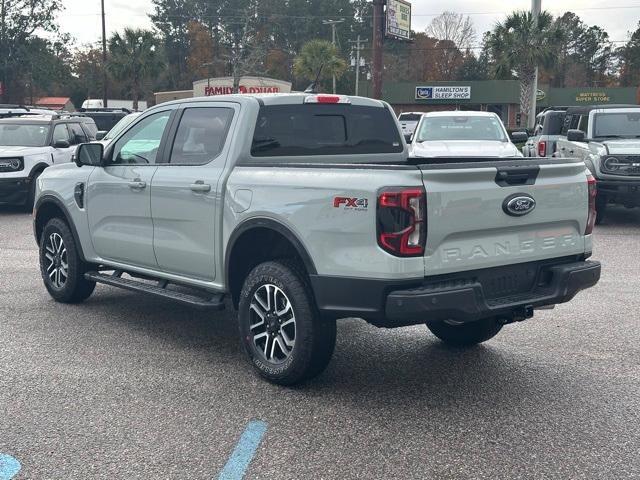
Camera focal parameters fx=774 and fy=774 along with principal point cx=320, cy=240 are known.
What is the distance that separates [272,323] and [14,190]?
1111cm

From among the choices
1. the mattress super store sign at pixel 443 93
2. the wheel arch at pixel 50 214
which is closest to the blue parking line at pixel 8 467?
the wheel arch at pixel 50 214

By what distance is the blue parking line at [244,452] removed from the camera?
3781mm

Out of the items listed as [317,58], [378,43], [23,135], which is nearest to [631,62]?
[317,58]

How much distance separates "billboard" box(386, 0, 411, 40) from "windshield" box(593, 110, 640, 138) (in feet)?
157

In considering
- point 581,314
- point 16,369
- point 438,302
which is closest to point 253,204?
point 438,302

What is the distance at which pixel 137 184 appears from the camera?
6.18 meters

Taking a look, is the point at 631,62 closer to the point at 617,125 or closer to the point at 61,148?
the point at 617,125

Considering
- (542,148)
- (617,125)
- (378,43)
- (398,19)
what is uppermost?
(398,19)

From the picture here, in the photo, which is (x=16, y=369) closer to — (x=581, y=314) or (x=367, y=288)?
(x=367, y=288)

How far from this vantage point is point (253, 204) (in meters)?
5.06

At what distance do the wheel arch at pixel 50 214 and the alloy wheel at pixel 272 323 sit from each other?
2604 mm

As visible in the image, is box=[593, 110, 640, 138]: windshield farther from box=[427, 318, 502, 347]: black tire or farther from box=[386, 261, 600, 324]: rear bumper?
box=[386, 261, 600, 324]: rear bumper

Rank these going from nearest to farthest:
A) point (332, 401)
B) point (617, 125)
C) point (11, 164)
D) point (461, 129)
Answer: point (332, 401)
point (617, 125)
point (461, 129)
point (11, 164)

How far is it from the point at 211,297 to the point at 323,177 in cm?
154
